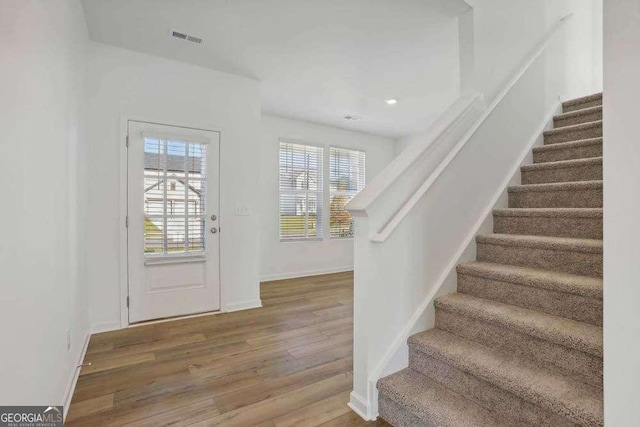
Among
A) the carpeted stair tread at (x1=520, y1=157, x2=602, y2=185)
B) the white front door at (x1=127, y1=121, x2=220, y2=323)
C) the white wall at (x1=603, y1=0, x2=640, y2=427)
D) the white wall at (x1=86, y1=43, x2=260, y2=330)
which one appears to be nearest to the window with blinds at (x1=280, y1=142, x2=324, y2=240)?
the white wall at (x1=86, y1=43, x2=260, y2=330)

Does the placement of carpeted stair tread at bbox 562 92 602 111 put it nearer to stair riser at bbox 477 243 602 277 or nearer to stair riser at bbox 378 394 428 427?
stair riser at bbox 477 243 602 277

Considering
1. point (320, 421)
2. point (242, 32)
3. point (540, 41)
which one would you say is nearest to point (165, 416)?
point (320, 421)

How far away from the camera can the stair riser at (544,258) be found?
1.59 meters

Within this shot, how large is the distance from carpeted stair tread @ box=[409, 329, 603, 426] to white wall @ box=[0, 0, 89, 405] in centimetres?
173

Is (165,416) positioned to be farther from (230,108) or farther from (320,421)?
(230,108)

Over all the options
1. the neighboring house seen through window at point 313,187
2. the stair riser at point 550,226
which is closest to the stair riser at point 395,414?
the stair riser at point 550,226

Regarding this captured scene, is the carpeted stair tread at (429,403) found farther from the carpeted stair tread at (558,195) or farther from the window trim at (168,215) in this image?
the window trim at (168,215)

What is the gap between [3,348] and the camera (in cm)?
98

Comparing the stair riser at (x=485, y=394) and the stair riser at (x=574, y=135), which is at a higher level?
the stair riser at (x=574, y=135)

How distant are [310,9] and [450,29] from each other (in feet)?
3.96

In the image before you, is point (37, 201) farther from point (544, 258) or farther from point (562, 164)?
point (562, 164)

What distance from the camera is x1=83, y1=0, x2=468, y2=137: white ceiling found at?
2320 mm

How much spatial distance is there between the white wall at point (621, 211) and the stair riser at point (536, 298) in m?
0.57

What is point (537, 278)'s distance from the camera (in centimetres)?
159
